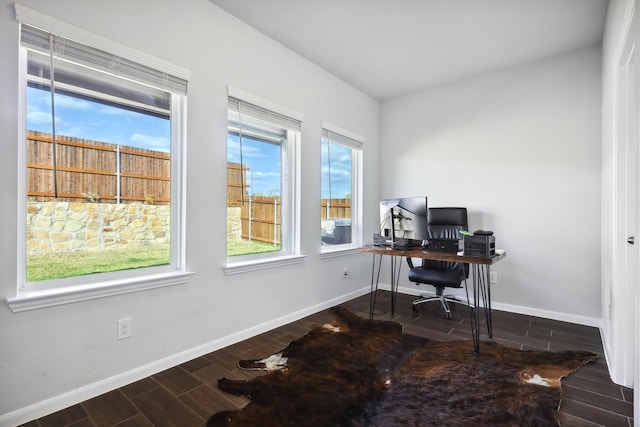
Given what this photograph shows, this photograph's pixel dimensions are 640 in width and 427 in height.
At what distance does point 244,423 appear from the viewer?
1574mm

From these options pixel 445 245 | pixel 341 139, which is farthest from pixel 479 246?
pixel 341 139

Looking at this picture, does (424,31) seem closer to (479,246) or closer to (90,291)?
(479,246)

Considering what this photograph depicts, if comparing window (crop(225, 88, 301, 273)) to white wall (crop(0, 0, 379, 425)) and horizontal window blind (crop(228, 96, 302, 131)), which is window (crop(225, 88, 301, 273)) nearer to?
horizontal window blind (crop(228, 96, 302, 131))

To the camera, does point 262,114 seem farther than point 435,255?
Yes

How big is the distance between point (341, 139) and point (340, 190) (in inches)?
24.1

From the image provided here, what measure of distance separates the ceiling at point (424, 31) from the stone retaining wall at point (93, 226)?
5.61 ft

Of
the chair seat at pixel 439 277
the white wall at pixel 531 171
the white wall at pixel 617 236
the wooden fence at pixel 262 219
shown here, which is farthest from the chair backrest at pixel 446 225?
the wooden fence at pixel 262 219

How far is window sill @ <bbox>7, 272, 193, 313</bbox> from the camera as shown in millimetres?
1613

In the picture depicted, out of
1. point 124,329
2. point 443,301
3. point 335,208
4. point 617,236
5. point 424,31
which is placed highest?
point 424,31

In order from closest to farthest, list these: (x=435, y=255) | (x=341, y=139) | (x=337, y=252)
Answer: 1. (x=435, y=255)
2. (x=337, y=252)
3. (x=341, y=139)

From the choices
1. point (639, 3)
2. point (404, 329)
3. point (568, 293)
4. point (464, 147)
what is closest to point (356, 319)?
point (404, 329)

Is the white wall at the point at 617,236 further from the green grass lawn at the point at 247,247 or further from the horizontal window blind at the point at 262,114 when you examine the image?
the green grass lawn at the point at 247,247

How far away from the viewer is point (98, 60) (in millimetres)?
1870

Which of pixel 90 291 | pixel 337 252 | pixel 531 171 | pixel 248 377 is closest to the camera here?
pixel 90 291
